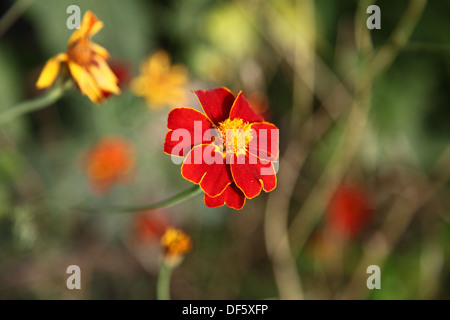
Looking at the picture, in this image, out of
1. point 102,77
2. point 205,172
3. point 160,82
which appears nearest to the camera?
point 205,172

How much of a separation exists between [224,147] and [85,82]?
0.20 meters

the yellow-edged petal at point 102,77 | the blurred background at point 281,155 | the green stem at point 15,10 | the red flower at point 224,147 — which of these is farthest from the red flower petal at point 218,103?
the green stem at point 15,10

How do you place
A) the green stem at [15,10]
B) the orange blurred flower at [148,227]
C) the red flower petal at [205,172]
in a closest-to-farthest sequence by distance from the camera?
the red flower petal at [205,172], the green stem at [15,10], the orange blurred flower at [148,227]

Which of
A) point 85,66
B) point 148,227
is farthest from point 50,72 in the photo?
point 148,227

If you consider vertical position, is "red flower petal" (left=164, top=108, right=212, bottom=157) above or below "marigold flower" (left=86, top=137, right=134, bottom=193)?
below

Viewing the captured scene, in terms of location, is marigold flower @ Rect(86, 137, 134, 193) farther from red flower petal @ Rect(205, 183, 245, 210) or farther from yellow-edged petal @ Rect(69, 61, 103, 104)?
red flower petal @ Rect(205, 183, 245, 210)

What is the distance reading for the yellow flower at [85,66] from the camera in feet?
2.10

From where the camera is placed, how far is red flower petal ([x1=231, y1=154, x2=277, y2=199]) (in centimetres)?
57

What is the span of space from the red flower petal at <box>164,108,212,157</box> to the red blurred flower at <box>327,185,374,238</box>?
0.71 metres

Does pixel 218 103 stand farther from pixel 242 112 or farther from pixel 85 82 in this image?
pixel 85 82

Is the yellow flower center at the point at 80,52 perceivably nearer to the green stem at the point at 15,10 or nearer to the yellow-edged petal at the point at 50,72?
the yellow-edged petal at the point at 50,72

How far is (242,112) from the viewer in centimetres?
62

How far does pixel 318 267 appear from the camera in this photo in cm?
128

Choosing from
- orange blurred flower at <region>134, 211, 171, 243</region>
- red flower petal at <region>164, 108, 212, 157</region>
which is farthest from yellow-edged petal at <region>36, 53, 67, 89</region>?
orange blurred flower at <region>134, 211, 171, 243</region>
